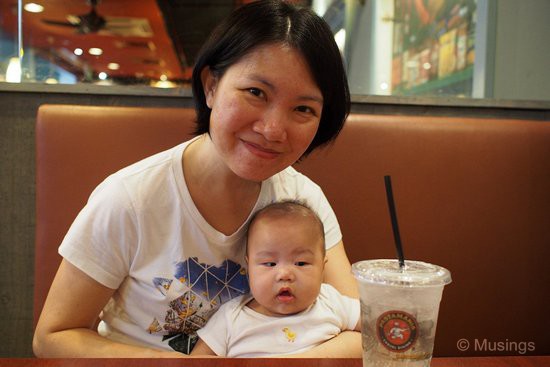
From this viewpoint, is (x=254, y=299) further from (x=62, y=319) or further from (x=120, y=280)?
(x=62, y=319)

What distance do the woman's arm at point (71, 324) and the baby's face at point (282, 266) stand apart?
257 millimetres

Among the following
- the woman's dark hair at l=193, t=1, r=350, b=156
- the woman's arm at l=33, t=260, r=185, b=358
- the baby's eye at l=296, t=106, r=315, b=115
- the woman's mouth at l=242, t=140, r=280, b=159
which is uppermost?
the woman's dark hair at l=193, t=1, r=350, b=156

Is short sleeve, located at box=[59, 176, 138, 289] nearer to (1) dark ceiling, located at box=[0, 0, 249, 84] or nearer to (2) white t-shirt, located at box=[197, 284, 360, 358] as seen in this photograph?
(2) white t-shirt, located at box=[197, 284, 360, 358]

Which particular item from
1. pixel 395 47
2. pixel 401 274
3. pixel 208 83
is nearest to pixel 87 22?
pixel 395 47

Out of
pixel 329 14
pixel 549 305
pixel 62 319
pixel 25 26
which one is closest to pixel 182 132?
pixel 62 319

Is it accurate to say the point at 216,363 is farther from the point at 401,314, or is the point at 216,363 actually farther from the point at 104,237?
the point at 104,237

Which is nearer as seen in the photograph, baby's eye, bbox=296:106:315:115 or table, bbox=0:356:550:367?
table, bbox=0:356:550:367

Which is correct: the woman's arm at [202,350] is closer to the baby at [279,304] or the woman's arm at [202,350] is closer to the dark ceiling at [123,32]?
the baby at [279,304]

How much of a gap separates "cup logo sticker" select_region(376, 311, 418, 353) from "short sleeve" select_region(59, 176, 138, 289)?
699 mm

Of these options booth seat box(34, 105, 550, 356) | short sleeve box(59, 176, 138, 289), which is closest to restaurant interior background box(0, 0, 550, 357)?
booth seat box(34, 105, 550, 356)

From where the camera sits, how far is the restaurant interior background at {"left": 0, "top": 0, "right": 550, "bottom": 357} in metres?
1.96

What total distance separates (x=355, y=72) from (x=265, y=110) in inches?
64.0

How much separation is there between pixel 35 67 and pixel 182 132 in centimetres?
74

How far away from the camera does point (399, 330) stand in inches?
29.2
